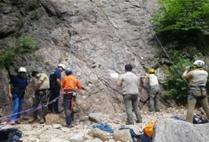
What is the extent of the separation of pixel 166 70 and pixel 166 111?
2.61m

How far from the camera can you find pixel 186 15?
2114 cm

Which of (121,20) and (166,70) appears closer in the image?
(166,70)

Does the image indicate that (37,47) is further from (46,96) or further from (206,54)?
(206,54)

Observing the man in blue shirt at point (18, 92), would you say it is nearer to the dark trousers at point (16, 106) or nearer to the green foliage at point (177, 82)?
the dark trousers at point (16, 106)

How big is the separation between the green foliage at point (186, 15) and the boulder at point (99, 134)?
343 inches

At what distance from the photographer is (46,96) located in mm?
17312

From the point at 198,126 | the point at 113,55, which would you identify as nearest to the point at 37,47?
the point at 113,55

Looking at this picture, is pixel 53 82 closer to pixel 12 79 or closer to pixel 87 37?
pixel 12 79

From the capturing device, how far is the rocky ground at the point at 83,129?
1362cm

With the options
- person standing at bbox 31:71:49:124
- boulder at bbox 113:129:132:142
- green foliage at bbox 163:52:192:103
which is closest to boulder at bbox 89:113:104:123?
person standing at bbox 31:71:49:124

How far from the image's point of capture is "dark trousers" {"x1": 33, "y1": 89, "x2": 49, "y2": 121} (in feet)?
56.4

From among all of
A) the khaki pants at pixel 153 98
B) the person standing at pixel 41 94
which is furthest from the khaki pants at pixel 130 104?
the person standing at pixel 41 94

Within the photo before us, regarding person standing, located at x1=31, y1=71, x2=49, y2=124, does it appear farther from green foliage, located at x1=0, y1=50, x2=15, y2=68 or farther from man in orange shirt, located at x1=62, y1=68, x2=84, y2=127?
green foliage, located at x1=0, y1=50, x2=15, y2=68

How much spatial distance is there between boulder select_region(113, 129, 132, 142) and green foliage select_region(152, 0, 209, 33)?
8.74 m
